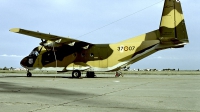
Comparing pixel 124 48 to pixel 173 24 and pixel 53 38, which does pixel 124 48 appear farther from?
pixel 53 38

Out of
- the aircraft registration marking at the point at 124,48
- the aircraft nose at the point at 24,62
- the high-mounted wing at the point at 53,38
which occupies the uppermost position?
the high-mounted wing at the point at 53,38

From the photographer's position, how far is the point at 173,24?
25.6 m

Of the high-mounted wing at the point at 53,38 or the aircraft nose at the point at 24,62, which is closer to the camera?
the high-mounted wing at the point at 53,38

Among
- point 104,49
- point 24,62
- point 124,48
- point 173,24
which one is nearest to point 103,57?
point 104,49

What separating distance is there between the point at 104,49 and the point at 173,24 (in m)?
7.76

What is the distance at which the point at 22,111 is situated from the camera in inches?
294

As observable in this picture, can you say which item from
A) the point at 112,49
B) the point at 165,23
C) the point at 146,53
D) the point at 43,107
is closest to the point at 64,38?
the point at 112,49

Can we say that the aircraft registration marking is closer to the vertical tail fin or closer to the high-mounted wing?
the vertical tail fin

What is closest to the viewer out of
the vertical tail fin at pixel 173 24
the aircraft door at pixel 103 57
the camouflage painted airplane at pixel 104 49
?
the vertical tail fin at pixel 173 24

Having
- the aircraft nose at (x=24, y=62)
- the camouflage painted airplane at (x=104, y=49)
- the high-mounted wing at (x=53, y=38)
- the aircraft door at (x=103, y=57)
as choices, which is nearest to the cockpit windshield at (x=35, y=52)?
the camouflage painted airplane at (x=104, y=49)

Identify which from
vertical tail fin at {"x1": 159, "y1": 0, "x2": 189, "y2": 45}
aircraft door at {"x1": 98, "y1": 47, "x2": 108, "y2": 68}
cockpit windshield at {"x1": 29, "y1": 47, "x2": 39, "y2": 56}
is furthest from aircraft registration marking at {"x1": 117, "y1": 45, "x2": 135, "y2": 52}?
cockpit windshield at {"x1": 29, "y1": 47, "x2": 39, "y2": 56}

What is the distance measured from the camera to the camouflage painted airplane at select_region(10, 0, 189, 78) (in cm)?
2553

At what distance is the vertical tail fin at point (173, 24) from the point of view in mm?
25328

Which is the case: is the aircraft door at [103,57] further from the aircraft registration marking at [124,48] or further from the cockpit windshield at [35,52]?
the cockpit windshield at [35,52]
